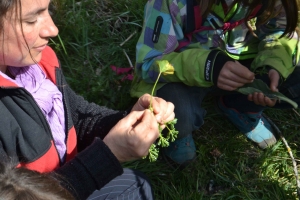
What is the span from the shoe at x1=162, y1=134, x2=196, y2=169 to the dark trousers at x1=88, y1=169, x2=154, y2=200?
0.42m

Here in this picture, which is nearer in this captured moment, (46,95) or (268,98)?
(46,95)

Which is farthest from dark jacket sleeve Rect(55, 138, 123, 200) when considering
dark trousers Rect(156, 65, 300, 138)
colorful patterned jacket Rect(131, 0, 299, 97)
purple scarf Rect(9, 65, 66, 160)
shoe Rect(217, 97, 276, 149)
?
shoe Rect(217, 97, 276, 149)

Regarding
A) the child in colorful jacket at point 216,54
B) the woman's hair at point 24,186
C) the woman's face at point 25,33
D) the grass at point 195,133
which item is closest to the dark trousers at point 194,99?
the child in colorful jacket at point 216,54

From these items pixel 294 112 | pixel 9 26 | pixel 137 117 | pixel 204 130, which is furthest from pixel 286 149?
pixel 9 26

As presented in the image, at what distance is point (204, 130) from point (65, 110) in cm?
104

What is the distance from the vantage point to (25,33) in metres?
1.40

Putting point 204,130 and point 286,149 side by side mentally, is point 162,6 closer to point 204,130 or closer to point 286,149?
point 204,130

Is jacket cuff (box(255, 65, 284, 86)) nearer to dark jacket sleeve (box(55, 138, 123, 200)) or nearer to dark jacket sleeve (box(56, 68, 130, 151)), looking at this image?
dark jacket sleeve (box(56, 68, 130, 151))

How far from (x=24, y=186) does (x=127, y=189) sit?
0.82 metres

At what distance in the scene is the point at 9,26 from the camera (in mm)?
1361

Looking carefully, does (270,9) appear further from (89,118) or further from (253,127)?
(89,118)

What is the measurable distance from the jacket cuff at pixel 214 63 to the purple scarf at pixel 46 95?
685mm

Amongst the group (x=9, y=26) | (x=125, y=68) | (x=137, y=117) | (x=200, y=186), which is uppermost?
(x=9, y=26)

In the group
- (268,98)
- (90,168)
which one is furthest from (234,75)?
(90,168)
